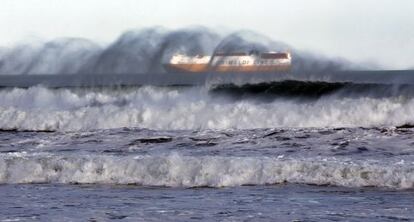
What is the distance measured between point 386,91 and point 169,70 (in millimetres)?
52727

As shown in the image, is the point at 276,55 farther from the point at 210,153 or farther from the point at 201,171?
the point at 201,171

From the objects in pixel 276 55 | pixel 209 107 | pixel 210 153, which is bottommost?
pixel 210 153

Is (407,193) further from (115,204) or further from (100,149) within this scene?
(100,149)

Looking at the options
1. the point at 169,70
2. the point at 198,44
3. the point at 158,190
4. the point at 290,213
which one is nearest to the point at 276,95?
the point at 158,190

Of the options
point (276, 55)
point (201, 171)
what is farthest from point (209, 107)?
point (276, 55)

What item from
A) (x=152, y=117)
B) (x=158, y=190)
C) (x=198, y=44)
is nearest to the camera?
(x=158, y=190)

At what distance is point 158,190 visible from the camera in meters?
12.4

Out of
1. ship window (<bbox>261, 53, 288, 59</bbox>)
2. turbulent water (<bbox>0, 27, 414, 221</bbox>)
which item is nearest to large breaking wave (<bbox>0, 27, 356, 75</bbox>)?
turbulent water (<bbox>0, 27, 414, 221</bbox>)

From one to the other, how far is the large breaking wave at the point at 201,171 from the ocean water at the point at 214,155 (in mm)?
20

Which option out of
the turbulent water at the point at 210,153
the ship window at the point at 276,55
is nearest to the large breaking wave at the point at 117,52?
the turbulent water at the point at 210,153

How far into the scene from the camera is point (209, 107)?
24609 mm

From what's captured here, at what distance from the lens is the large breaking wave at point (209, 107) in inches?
892

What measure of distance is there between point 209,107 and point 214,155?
889 centimetres

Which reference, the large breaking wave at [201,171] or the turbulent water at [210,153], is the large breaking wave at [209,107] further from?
the large breaking wave at [201,171]
